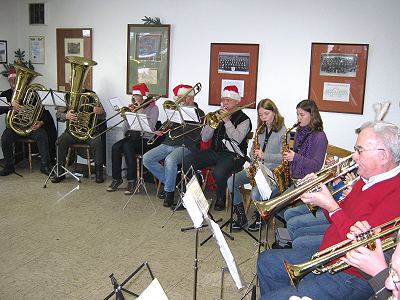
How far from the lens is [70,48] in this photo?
21.5ft

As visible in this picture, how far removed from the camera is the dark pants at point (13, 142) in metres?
5.88

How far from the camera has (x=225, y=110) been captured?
4426 millimetres

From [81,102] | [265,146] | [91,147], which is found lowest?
[91,147]

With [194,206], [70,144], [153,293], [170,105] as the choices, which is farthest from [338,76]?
[153,293]

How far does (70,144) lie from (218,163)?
226 centimetres

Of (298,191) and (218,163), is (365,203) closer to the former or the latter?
(298,191)

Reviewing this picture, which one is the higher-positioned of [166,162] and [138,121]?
[138,121]

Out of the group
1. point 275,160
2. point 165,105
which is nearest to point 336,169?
point 275,160

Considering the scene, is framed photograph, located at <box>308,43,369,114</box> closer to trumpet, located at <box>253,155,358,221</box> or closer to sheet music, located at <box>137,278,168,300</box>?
trumpet, located at <box>253,155,358,221</box>

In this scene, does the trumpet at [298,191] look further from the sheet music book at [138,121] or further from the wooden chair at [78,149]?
the wooden chair at [78,149]

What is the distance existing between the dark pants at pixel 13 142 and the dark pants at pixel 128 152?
1.13m

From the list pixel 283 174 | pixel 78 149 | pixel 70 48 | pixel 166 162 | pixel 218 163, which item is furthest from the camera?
pixel 70 48

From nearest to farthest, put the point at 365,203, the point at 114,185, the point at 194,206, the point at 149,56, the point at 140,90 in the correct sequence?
1. the point at 365,203
2. the point at 194,206
3. the point at 114,185
4. the point at 140,90
5. the point at 149,56

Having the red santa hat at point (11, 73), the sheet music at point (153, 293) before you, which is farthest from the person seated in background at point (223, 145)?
the red santa hat at point (11, 73)
